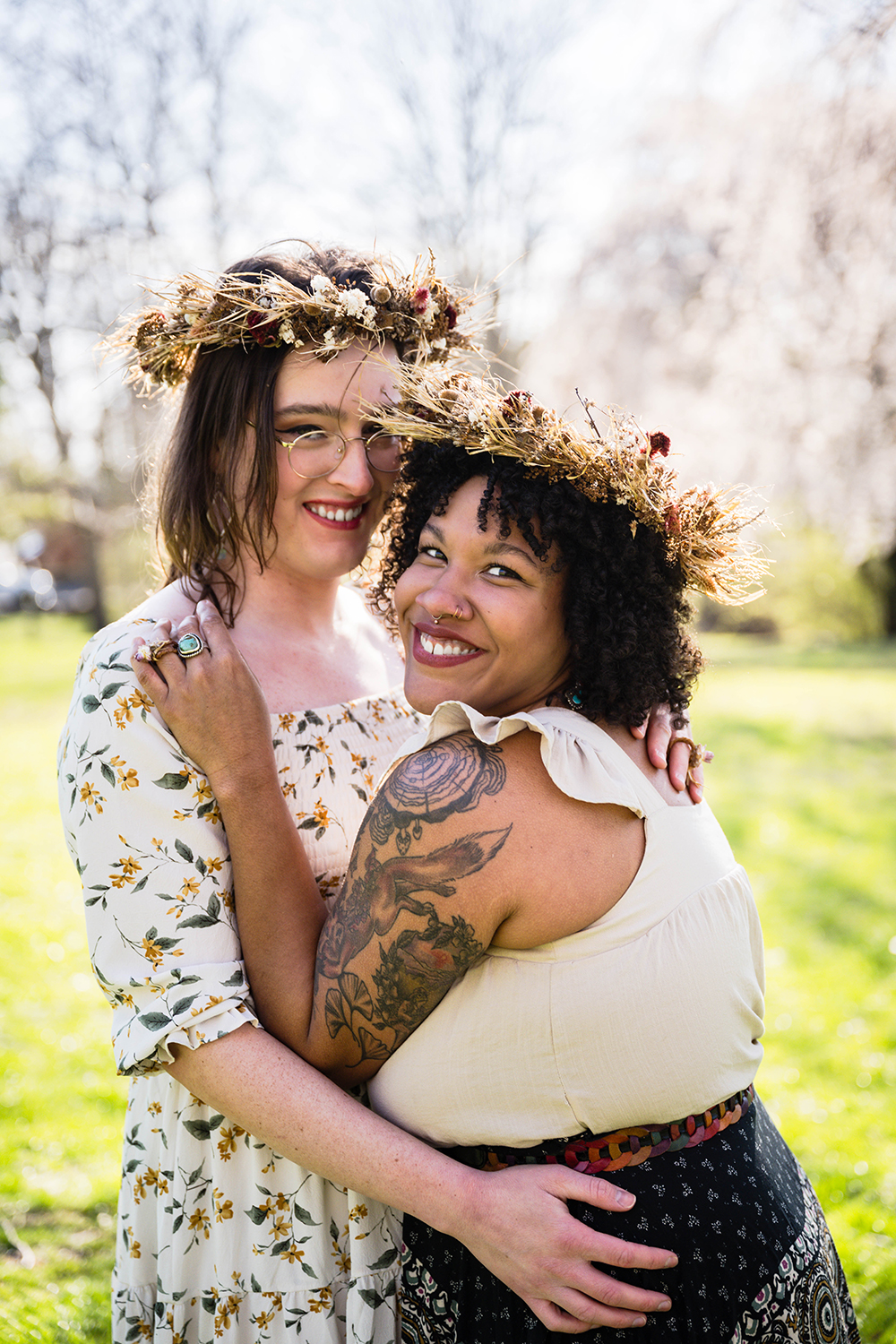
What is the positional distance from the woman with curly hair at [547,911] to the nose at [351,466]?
26 cm

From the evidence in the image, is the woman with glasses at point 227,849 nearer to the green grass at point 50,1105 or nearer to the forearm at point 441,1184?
the forearm at point 441,1184

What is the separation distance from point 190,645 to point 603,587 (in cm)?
84

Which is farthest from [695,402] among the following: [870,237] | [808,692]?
[870,237]

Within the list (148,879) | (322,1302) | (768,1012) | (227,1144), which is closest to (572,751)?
(148,879)

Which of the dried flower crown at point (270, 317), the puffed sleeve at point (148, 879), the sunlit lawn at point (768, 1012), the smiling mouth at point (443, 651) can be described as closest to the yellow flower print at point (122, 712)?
the puffed sleeve at point (148, 879)

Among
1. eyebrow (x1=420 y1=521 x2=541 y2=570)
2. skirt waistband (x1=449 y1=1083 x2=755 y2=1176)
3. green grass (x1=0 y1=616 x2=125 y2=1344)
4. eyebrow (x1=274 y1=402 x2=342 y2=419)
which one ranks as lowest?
green grass (x1=0 y1=616 x2=125 y2=1344)

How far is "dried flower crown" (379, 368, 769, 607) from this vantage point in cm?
186

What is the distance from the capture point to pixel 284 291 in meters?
2.03

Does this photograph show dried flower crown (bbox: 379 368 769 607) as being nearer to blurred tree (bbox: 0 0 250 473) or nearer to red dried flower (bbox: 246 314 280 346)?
red dried flower (bbox: 246 314 280 346)

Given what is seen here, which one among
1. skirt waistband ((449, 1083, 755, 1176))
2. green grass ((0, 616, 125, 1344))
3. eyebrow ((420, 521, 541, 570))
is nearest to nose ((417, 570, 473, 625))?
eyebrow ((420, 521, 541, 570))

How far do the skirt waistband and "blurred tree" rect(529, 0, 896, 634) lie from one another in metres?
3.65

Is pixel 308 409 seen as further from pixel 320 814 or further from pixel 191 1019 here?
pixel 191 1019

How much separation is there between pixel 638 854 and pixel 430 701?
592mm

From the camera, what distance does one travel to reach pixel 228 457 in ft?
7.25
